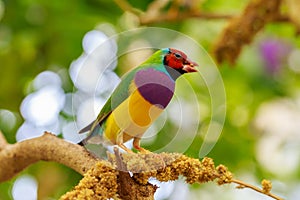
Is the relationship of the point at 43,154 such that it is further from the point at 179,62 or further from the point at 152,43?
the point at 152,43

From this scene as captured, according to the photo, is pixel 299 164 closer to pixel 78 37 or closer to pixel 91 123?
pixel 78 37

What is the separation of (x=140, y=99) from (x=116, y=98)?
0.12 ft

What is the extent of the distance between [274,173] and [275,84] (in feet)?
1.00

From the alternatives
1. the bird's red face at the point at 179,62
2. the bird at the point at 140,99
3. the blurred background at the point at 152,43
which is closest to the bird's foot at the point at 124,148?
the bird at the point at 140,99

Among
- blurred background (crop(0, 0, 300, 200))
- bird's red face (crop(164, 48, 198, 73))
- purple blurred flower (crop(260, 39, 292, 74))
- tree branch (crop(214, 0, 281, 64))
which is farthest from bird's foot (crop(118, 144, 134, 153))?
purple blurred flower (crop(260, 39, 292, 74))

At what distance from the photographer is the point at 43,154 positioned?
0.97 metres

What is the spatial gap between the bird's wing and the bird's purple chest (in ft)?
0.04

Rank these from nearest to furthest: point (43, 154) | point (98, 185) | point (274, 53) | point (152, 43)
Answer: point (98, 185) < point (43, 154) < point (152, 43) < point (274, 53)

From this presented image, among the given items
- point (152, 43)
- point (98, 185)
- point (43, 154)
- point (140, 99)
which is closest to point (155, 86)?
point (140, 99)

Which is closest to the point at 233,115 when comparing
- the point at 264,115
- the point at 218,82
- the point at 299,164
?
the point at 264,115

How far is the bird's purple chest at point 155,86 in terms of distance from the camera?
2.46ft

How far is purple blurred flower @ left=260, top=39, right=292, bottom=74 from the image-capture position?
1.98m

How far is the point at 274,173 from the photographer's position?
212 centimetres

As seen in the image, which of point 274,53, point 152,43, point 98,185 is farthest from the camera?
point 274,53
